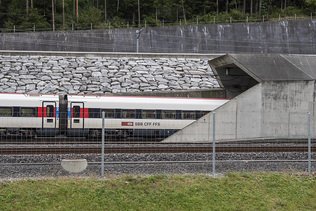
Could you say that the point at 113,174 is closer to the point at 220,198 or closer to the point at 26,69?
the point at 220,198

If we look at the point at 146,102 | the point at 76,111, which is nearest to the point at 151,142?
the point at 146,102

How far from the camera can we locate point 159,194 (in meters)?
9.72

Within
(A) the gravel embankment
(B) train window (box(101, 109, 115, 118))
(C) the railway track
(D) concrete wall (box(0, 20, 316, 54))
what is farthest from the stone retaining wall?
(A) the gravel embankment

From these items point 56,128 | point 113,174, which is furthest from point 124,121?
point 113,174

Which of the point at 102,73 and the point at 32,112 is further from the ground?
the point at 102,73

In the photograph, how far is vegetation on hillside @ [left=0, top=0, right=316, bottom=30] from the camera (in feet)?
202

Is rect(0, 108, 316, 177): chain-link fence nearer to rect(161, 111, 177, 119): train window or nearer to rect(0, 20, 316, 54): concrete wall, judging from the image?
rect(161, 111, 177, 119): train window

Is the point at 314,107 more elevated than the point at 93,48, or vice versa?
the point at 93,48

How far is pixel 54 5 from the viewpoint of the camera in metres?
67.1

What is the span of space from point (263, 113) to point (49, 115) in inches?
434

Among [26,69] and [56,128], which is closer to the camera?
[56,128]

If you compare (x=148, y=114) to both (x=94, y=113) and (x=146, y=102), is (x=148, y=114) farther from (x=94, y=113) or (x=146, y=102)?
(x=94, y=113)

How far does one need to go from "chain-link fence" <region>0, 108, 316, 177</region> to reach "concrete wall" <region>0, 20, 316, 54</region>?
23414 mm

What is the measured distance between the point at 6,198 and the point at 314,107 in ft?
50.9
